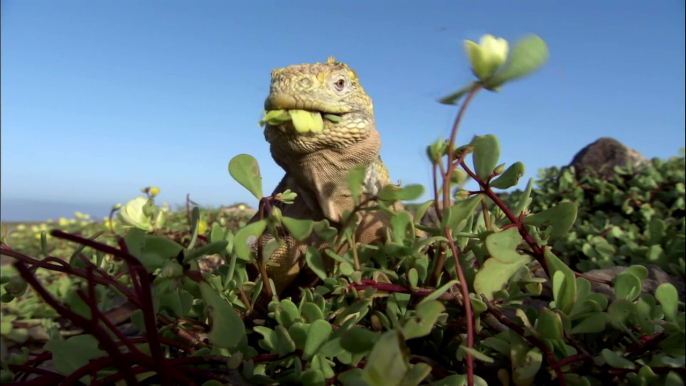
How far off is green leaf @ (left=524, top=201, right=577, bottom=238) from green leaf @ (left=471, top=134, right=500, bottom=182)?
181mm

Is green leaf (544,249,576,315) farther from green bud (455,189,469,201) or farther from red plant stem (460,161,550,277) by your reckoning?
green bud (455,189,469,201)

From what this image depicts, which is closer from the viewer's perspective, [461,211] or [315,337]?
[315,337]

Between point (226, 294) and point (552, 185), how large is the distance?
4.45m

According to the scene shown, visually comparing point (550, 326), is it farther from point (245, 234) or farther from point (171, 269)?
point (171, 269)

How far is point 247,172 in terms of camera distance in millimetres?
1083

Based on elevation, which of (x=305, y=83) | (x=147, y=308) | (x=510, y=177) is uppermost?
(x=305, y=83)

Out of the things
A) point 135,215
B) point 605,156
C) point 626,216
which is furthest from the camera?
point 605,156

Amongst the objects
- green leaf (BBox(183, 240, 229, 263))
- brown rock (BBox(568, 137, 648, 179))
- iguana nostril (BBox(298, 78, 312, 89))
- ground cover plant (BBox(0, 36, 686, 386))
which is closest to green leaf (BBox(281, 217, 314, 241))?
ground cover plant (BBox(0, 36, 686, 386))

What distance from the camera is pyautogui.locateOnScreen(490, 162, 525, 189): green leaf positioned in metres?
1.15

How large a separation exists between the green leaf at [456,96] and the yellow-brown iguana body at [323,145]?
0.76 m

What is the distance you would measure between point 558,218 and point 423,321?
0.64 meters

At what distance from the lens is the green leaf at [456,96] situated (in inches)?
41.8

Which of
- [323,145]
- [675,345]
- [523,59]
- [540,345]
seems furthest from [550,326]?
[323,145]

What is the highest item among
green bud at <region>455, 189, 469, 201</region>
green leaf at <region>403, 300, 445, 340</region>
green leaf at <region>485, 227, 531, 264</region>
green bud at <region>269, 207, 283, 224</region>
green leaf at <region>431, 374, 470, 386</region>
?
green bud at <region>455, 189, 469, 201</region>
